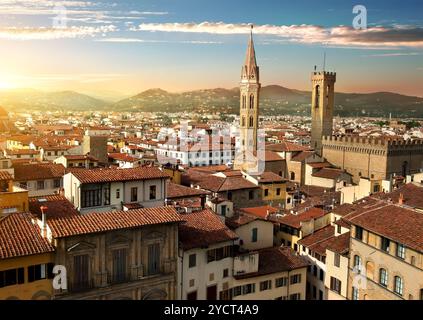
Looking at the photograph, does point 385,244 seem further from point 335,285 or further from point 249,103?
point 249,103

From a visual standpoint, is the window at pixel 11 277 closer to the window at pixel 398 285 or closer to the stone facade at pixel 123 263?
the stone facade at pixel 123 263

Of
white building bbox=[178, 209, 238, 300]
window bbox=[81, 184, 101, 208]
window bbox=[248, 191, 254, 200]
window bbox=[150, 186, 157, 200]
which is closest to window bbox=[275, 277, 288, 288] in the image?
white building bbox=[178, 209, 238, 300]

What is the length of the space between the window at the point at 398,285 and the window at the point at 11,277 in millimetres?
7454

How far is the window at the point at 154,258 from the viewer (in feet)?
31.7

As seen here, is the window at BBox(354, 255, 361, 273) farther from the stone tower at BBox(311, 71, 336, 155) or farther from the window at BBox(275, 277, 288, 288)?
the stone tower at BBox(311, 71, 336, 155)

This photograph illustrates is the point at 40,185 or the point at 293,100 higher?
the point at 293,100

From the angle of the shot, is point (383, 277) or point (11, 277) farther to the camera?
point (383, 277)

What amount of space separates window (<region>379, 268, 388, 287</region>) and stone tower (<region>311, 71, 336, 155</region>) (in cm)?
2598

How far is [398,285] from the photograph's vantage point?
9.51 m

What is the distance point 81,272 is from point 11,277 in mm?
1269

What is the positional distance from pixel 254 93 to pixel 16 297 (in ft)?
93.4

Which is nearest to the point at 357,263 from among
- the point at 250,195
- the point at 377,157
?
the point at 250,195

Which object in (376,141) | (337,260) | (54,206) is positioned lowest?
(337,260)

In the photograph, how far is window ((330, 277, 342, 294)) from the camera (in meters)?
11.9
